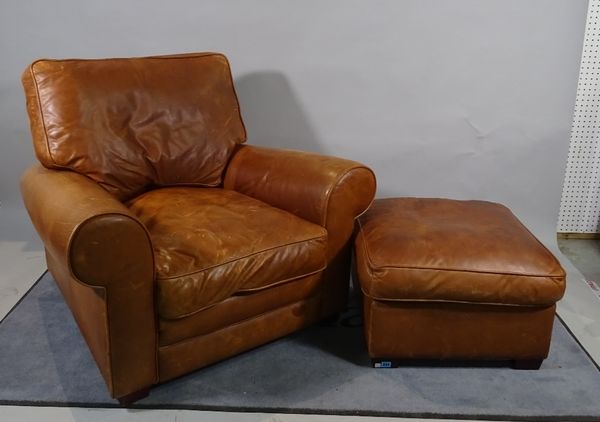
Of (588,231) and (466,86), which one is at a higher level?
(466,86)

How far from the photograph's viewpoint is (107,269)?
1225 millimetres

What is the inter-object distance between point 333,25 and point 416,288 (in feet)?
4.10

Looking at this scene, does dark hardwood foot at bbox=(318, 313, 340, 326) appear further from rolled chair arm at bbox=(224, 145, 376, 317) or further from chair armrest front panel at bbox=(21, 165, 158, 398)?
chair armrest front panel at bbox=(21, 165, 158, 398)

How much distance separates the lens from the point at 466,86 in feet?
7.53

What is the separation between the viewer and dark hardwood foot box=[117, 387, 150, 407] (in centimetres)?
143

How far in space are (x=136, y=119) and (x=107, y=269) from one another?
30.4 inches

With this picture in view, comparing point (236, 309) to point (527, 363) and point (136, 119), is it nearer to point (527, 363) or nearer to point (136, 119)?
point (136, 119)

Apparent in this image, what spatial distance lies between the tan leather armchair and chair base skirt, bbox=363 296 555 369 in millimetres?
258

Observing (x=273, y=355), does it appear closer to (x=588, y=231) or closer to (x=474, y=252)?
(x=474, y=252)

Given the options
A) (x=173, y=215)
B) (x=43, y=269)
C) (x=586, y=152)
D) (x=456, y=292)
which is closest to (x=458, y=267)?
(x=456, y=292)

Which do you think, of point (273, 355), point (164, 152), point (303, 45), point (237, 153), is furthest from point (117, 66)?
point (273, 355)

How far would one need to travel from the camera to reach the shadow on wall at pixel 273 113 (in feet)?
7.62

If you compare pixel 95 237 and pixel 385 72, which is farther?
pixel 385 72

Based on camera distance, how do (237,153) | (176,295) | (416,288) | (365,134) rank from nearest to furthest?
(176,295) → (416,288) → (237,153) → (365,134)
